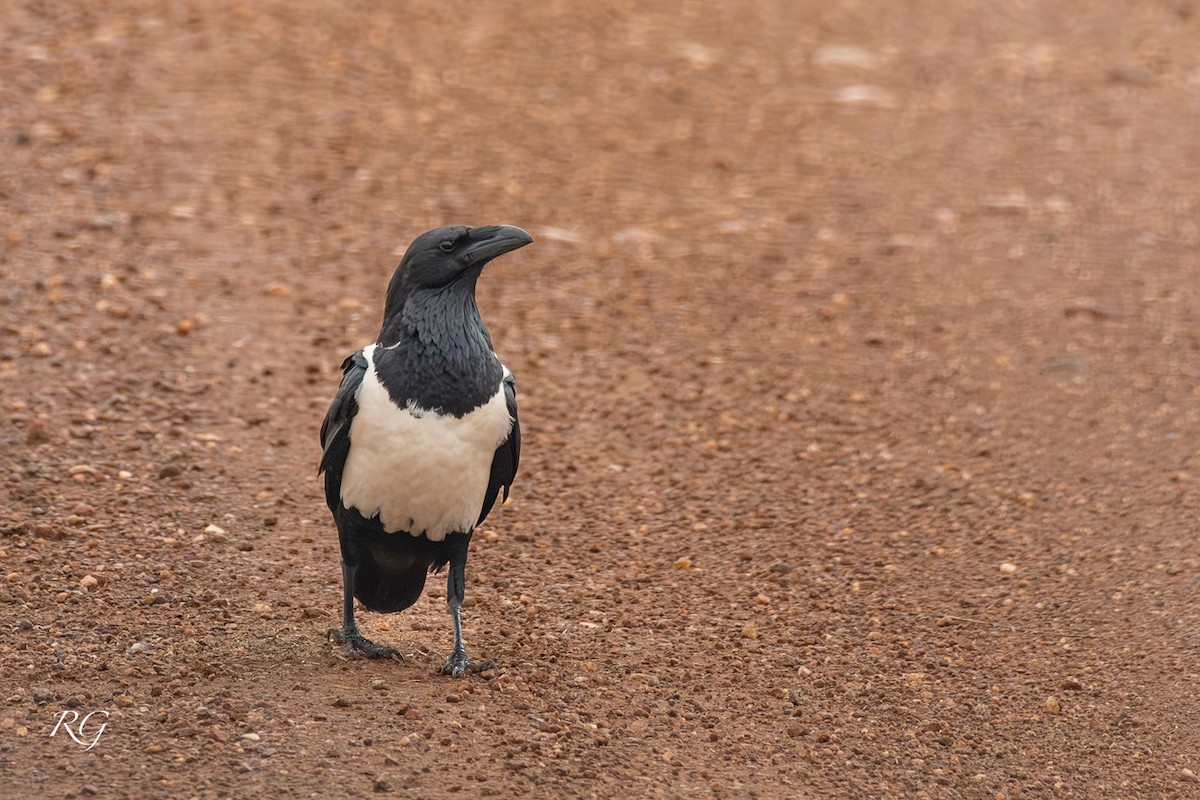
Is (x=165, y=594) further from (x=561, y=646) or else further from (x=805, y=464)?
(x=805, y=464)

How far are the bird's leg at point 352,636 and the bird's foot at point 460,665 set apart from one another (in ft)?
0.70

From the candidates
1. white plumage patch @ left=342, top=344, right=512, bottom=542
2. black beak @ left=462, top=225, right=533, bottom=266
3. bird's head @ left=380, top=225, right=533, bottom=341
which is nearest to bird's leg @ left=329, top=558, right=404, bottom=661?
white plumage patch @ left=342, top=344, right=512, bottom=542

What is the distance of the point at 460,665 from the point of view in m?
5.44

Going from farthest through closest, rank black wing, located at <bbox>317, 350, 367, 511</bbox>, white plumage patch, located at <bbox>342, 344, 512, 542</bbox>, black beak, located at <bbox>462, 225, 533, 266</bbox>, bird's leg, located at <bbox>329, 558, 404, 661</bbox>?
bird's leg, located at <bbox>329, 558, 404, 661</bbox>, black beak, located at <bbox>462, 225, 533, 266</bbox>, black wing, located at <bbox>317, 350, 367, 511</bbox>, white plumage patch, located at <bbox>342, 344, 512, 542</bbox>

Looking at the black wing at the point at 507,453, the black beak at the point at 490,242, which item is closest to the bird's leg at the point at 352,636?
the black wing at the point at 507,453

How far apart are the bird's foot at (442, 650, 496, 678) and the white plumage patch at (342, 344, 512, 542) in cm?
47

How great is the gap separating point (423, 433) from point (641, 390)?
128 inches

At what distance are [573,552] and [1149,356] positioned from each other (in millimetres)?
4021

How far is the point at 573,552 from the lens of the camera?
6727 mm

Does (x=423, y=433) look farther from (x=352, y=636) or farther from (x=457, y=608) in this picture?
(x=352, y=636)

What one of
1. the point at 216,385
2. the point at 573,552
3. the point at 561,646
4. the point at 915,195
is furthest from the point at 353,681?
the point at 915,195

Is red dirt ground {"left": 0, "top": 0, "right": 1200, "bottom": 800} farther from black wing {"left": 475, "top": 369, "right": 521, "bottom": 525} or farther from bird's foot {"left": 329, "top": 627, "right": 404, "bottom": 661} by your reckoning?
black wing {"left": 475, "top": 369, "right": 521, "bottom": 525}

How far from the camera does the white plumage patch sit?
517 centimetres

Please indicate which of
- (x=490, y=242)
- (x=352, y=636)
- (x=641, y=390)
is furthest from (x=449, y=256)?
(x=641, y=390)
